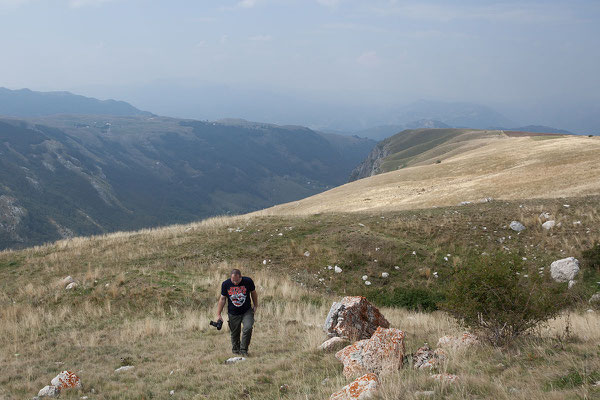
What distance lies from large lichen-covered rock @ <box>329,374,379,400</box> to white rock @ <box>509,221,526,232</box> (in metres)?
16.5

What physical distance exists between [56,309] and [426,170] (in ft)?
143

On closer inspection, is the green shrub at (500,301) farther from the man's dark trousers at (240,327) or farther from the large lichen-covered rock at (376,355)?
the man's dark trousers at (240,327)

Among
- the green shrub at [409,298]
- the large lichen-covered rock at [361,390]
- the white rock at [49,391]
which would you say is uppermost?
the large lichen-covered rock at [361,390]

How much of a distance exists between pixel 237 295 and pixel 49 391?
3701mm

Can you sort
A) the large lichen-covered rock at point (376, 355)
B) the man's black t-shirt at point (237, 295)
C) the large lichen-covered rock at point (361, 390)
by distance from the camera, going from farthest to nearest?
the man's black t-shirt at point (237, 295)
the large lichen-covered rock at point (376, 355)
the large lichen-covered rock at point (361, 390)

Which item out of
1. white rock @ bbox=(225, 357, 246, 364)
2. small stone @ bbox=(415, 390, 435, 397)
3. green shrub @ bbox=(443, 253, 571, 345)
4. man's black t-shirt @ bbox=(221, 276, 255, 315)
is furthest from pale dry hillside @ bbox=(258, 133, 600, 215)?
small stone @ bbox=(415, 390, 435, 397)

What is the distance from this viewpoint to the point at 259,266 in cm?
1825

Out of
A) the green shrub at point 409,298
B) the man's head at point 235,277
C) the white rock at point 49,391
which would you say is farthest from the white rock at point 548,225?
the white rock at point 49,391

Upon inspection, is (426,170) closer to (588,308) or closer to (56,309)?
(588,308)

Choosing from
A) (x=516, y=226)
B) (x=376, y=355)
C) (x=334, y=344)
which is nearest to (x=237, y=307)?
(x=334, y=344)

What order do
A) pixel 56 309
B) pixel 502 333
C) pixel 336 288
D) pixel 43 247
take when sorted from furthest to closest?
pixel 43 247
pixel 336 288
pixel 56 309
pixel 502 333

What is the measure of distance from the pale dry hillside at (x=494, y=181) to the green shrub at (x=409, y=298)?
52.3 feet

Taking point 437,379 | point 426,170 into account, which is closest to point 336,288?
point 437,379

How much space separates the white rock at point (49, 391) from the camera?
266 inches
